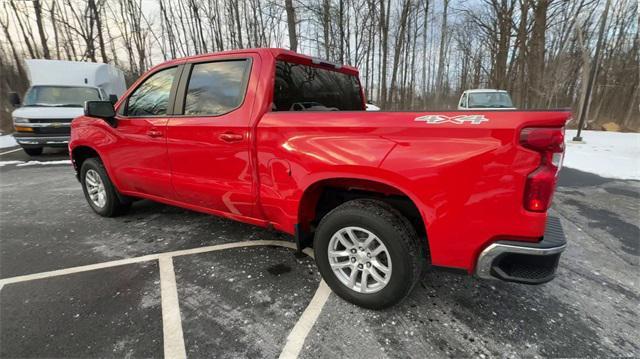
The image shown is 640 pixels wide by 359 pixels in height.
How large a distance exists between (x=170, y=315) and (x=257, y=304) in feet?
2.07

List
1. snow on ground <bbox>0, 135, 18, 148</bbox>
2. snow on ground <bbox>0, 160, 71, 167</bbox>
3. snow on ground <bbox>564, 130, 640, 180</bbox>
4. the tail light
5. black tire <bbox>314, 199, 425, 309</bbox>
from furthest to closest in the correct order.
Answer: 1. snow on ground <bbox>0, 135, 18, 148</bbox>
2. snow on ground <bbox>0, 160, 71, 167</bbox>
3. snow on ground <bbox>564, 130, 640, 180</bbox>
4. black tire <bbox>314, 199, 425, 309</bbox>
5. the tail light

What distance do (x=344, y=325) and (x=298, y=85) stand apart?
6.90 feet

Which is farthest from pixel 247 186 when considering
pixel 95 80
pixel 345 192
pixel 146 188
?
pixel 95 80

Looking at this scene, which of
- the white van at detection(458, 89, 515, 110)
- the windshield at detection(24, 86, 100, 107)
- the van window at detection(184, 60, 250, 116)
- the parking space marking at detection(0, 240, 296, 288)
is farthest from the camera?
the white van at detection(458, 89, 515, 110)

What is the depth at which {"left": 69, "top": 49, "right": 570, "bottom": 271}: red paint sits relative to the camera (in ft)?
5.57

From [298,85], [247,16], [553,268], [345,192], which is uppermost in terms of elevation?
[247,16]

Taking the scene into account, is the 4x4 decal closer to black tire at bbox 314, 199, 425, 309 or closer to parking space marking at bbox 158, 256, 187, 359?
black tire at bbox 314, 199, 425, 309

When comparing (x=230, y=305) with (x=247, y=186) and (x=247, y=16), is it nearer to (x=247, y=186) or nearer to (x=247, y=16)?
(x=247, y=186)

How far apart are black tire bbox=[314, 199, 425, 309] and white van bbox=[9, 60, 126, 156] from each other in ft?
23.9

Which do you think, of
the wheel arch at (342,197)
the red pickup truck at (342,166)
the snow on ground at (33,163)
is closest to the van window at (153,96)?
the red pickup truck at (342,166)

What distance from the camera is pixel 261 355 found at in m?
1.92

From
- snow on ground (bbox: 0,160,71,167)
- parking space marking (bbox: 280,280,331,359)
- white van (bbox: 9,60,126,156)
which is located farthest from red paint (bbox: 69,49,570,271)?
snow on ground (bbox: 0,160,71,167)

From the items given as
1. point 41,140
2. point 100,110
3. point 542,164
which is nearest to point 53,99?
point 41,140

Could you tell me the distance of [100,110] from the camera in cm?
344
